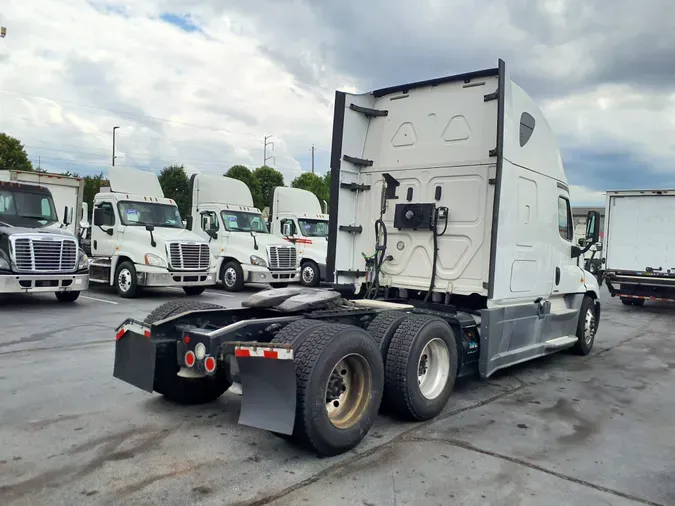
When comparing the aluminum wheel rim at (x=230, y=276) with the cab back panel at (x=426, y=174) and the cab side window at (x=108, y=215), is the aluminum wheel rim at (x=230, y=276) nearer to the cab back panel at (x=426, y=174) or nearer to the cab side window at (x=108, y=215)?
the cab side window at (x=108, y=215)

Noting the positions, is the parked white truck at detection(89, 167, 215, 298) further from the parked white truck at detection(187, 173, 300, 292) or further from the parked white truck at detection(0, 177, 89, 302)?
the parked white truck at detection(187, 173, 300, 292)

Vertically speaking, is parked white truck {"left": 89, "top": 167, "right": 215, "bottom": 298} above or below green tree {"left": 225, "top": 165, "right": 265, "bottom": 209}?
below

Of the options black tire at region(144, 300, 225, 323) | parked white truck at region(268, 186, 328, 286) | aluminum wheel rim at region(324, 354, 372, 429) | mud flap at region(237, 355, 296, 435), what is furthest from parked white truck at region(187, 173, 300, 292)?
mud flap at region(237, 355, 296, 435)

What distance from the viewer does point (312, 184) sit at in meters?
48.4

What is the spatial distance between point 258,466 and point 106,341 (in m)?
5.08

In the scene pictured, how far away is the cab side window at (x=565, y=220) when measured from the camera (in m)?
7.56

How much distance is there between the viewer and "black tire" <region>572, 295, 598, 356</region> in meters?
8.23

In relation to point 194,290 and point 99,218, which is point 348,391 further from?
point 99,218

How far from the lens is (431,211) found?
21.4ft

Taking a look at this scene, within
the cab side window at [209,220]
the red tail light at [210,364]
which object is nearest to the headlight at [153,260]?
the cab side window at [209,220]

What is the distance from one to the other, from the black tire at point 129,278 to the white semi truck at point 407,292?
25.3ft

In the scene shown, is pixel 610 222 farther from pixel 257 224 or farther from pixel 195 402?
pixel 195 402

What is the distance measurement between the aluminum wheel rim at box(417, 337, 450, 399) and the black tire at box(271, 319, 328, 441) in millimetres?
1374

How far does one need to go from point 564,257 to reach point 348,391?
4.48 metres
